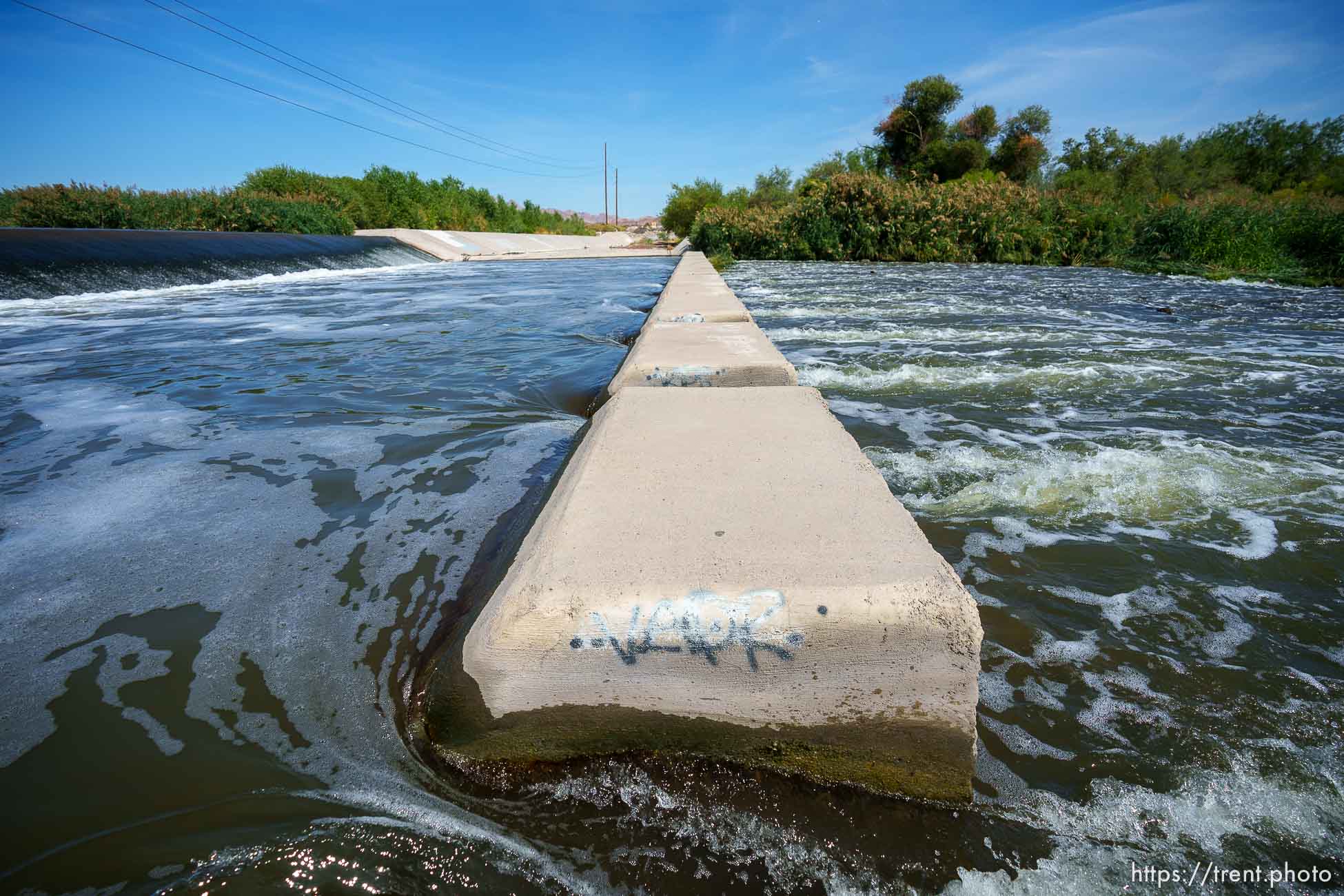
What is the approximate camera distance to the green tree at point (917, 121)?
31.6 metres

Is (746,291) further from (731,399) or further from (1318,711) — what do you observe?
(1318,711)

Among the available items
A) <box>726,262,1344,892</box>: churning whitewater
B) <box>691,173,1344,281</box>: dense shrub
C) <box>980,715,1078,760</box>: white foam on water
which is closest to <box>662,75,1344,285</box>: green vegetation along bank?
<box>691,173,1344,281</box>: dense shrub

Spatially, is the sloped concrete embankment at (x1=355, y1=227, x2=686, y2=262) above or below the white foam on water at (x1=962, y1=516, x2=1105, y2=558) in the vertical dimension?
above

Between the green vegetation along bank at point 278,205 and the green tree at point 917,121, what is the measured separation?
77.5 feet

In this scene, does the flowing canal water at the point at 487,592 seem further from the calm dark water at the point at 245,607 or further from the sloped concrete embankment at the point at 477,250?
the sloped concrete embankment at the point at 477,250

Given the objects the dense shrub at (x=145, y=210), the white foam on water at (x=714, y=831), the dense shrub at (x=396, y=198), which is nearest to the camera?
the white foam on water at (x=714, y=831)

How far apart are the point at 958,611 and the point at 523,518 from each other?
46.8 inches

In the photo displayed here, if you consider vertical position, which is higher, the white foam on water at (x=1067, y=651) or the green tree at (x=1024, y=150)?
the green tree at (x=1024, y=150)

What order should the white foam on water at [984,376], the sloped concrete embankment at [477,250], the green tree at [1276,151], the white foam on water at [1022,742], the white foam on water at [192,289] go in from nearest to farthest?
the white foam on water at [1022,742], the white foam on water at [984,376], the white foam on water at [192,289], the sloped concrete embankment at [477,250], the green tree at [1276,151]

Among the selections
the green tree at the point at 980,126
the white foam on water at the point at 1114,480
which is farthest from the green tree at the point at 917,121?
the white foam on water at the point at 1114,480

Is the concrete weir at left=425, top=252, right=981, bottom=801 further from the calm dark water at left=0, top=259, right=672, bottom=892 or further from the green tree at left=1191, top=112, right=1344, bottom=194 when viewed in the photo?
the green tree at left=1191, top=112, right=1344, bottom=194

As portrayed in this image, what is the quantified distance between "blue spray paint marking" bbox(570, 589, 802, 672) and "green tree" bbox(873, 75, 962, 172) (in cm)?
3670

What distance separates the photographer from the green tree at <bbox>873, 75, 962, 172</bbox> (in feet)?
104

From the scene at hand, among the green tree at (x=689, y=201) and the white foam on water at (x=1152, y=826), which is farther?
the green tree at (x=689, y=201)
